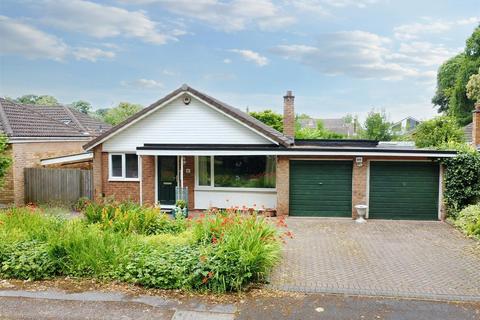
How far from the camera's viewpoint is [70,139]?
20984 millimetres

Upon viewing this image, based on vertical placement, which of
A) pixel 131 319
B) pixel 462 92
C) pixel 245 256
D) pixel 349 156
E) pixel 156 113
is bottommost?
pixel 131 319

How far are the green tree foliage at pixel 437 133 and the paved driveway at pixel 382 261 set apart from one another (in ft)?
37.2

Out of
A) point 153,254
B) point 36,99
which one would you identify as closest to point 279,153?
point 153,254

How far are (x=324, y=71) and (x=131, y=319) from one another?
27175 mm

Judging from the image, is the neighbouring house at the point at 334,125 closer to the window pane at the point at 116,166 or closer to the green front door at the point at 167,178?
the green front door at the point at 167,178

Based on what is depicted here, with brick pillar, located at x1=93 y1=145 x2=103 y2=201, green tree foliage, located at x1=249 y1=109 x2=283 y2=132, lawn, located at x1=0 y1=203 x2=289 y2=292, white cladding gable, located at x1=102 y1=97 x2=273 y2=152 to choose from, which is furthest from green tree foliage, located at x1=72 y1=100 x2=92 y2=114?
lawn, located at x1=0 y1=203 x2=289 y2=292

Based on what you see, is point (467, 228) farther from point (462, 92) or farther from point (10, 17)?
point (462, 92)

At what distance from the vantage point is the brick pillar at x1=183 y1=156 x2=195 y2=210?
16016 mm

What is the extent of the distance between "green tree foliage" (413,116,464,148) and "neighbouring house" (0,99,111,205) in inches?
778

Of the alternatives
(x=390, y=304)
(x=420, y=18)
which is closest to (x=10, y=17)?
(x=420, y=18)

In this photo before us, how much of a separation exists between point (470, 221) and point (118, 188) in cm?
1327

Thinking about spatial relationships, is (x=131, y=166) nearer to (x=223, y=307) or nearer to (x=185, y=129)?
(x=185, y=129)

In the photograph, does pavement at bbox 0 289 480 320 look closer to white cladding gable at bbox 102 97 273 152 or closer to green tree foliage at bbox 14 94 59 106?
white cladding gable at bbox 102 97 273 152

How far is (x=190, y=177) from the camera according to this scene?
16094mm
